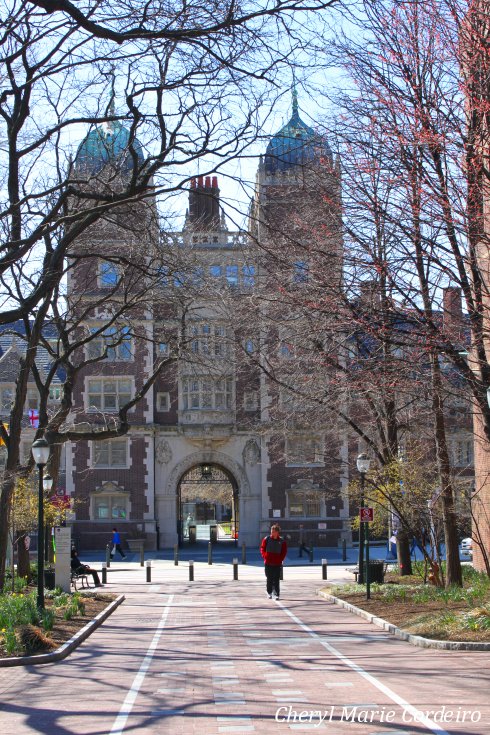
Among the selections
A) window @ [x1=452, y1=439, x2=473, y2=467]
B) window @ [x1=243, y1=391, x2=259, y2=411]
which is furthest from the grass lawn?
window @ [x1=243, y1=391, x2=259, y2=411]

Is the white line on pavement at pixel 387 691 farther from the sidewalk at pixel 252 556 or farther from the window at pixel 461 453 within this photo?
the sidewalk at pixel 252 556

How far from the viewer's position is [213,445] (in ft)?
173

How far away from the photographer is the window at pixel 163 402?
53.3 m

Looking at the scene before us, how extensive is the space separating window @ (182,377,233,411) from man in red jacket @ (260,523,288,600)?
28.9 m

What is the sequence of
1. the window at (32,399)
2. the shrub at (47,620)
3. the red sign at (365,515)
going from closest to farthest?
1. the shrub at (47,620)
2. the red sign at (365,515)
3. the window at (32,399)

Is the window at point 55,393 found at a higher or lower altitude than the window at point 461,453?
higher

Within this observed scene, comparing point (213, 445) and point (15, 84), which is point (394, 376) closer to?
point (15, 84)

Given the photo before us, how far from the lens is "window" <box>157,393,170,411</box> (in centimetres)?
5331

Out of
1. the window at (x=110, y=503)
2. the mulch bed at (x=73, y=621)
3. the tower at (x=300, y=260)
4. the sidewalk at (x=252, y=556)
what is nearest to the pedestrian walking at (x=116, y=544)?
the sidewalk at (x=252, y=556)

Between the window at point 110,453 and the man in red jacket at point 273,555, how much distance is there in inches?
1131

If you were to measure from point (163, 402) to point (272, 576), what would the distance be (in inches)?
1212

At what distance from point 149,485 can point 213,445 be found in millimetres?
4114

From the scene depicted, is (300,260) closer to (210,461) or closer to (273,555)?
(273,555)

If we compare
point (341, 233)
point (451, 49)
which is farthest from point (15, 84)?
point (451, 49)
